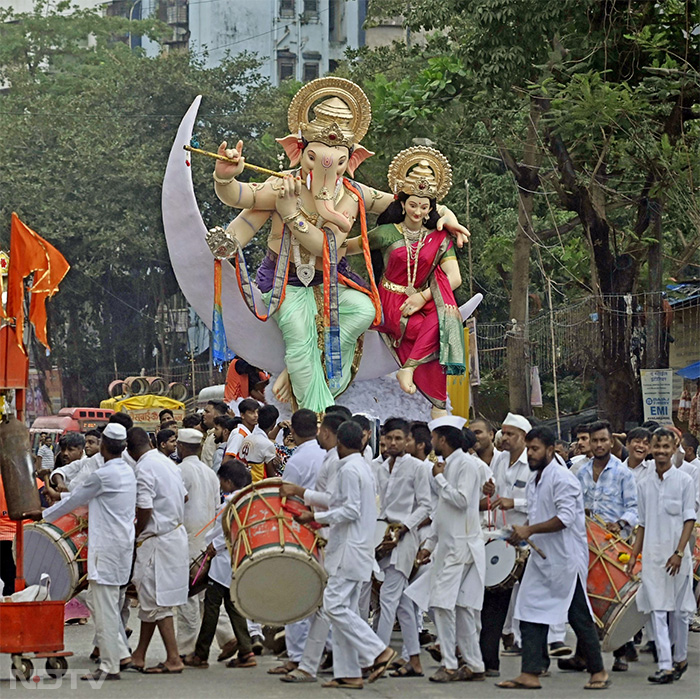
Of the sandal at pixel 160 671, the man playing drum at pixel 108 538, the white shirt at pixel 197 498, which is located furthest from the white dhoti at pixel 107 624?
the white shirt at pixel 197 498

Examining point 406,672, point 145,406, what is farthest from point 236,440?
point 145,406

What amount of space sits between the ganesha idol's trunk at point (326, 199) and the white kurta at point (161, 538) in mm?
4908

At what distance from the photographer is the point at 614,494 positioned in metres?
10.4

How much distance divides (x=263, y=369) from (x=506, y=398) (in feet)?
54.6

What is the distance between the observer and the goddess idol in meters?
14.0

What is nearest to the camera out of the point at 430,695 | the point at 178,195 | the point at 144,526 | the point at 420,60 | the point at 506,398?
the point at 430,695

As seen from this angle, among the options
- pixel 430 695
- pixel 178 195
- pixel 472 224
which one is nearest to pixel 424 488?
pixel 430 695

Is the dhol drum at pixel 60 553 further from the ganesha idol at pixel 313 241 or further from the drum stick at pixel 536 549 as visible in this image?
the ganesha idol at pixel 313 241

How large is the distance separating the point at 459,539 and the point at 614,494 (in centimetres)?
195

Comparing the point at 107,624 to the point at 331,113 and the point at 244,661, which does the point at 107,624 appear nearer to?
the point at 244,661

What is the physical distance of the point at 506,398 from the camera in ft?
99.9

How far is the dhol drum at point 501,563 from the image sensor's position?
9.15 metres

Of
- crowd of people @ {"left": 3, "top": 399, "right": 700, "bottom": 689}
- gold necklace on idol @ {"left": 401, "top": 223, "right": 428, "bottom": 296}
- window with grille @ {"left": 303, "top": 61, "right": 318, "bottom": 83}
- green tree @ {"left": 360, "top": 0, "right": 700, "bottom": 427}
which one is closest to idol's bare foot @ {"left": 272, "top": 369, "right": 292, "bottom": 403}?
gold necklace on idol @ {"left": 401, "top": 223, "right": 428, "bottom": 296}

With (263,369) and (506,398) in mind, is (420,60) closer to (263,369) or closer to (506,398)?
(506,398)
